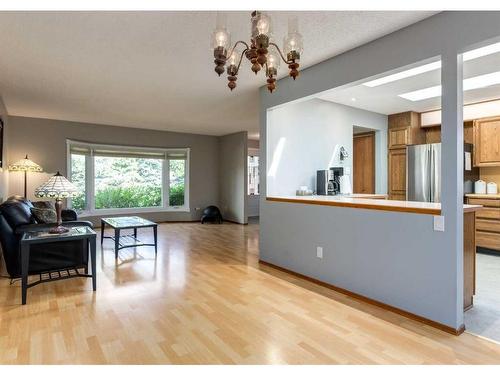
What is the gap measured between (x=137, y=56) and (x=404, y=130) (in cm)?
458

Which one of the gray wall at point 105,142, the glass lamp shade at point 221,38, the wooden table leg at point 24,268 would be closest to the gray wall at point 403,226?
the glass lamp shade at point 221,38

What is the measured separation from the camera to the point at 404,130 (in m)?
5.46

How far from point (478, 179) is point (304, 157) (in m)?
3.15

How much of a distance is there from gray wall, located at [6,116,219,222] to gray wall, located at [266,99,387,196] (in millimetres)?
4501

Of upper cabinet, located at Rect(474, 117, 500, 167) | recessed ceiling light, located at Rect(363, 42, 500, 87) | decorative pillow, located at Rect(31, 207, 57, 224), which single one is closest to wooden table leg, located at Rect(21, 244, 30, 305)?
decorative pillow, located at Rect(31, 207, 57, 224)

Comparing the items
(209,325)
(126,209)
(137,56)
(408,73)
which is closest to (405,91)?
(408,73)

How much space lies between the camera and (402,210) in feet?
8.26

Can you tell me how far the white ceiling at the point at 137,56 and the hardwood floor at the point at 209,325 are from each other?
7.64 feet

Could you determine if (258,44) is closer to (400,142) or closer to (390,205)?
(390,205)

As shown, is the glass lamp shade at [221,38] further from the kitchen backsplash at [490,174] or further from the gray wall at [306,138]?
the kitchen backsplash at [490,174]

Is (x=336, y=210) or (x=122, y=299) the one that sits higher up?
(x=336, y=210)

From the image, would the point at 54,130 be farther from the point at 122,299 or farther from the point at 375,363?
the point at 375,363
